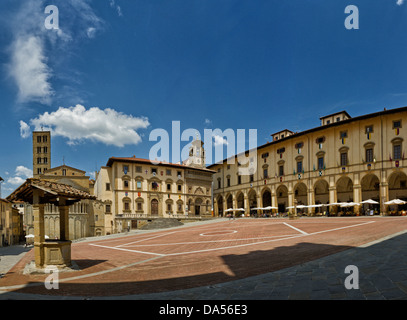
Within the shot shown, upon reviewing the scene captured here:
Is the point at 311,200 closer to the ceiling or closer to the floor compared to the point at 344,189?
closer to the floor

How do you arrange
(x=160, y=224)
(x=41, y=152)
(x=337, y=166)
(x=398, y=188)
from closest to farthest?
(x=398, y=188) < (x=337, y=166) < (x=160, y=224) < (x=41, y=152)

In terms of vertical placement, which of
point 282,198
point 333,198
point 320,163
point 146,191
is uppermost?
point 320,163

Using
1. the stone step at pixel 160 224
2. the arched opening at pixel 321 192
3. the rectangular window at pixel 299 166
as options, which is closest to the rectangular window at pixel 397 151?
the arched opening at pixel 321 192

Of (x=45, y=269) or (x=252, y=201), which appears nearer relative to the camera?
(x=45, y=269)

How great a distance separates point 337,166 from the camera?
41969mm

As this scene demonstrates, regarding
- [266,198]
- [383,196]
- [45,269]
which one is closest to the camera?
[45,269]

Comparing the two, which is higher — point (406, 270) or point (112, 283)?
point (406, 270)

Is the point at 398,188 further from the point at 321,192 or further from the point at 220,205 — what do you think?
the point at 220,205

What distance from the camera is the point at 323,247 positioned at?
1219 cm

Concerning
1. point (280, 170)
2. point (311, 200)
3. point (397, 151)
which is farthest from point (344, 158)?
point (280, 170)

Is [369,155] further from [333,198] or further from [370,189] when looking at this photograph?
[333,198]
